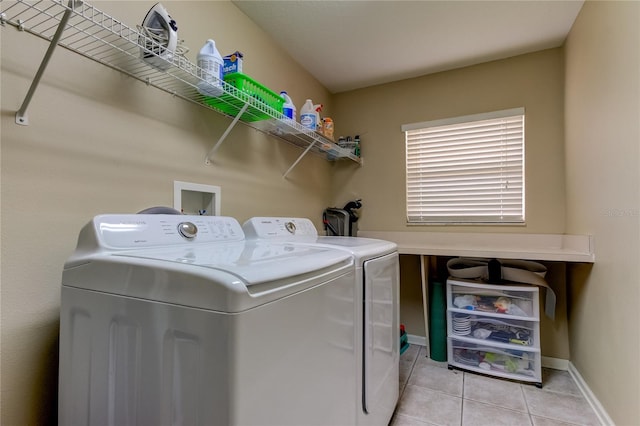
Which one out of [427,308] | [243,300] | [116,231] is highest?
[116,231]

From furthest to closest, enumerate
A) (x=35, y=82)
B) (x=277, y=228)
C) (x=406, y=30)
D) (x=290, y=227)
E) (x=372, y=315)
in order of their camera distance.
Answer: (x=406, y=30) < (x=290, y=227) < (x=277, y=228) < (x=372, y=315) < (x=35, y=82)

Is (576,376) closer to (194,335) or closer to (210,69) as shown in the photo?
(194,335)

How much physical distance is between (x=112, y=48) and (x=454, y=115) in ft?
7.78

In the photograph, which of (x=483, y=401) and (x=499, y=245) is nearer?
(x=483, y=401)

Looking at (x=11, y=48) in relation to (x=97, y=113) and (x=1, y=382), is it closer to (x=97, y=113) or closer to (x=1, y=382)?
(x=97, y=113)

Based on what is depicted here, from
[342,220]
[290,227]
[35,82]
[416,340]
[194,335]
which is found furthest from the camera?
[342,220]

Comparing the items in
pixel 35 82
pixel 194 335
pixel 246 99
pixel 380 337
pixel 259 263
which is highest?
pixel 246 99

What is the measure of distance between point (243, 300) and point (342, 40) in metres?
2.08

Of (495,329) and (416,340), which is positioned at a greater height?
(495,329)

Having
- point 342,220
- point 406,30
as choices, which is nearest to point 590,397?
point 342,220

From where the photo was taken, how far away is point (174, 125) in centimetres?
141

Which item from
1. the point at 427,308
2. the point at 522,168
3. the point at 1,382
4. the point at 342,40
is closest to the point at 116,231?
the point at 1,382

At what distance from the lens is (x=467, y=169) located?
255cm

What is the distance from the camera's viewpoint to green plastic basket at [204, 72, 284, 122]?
1.44 m
